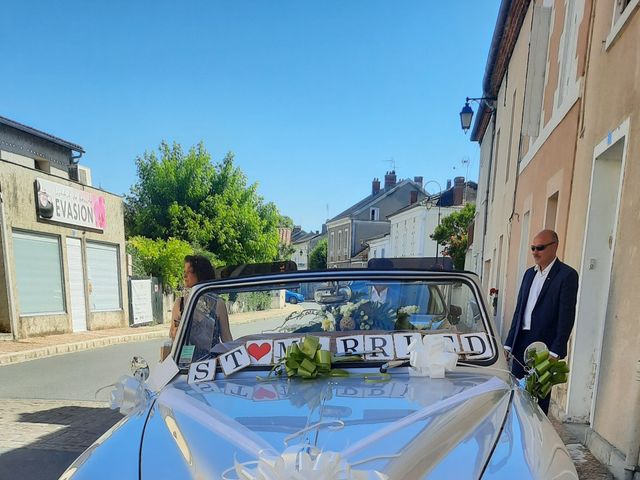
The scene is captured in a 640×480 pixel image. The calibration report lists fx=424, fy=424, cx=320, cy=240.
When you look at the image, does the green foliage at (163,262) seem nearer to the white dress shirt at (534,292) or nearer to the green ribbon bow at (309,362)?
the white dress shirt at (534,292)

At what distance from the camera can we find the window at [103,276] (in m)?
12.8

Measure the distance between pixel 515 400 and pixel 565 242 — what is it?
400cm

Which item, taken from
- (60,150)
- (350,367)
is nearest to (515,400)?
(350,367)

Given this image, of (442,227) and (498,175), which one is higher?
(498,175)

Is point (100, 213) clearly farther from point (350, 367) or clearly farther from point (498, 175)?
point (350, 367)

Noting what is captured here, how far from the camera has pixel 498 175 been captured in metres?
12.1

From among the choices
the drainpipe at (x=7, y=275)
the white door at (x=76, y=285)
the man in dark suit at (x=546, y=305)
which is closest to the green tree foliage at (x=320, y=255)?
the white door at (x=76, y=285)

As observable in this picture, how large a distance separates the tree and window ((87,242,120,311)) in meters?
17.0

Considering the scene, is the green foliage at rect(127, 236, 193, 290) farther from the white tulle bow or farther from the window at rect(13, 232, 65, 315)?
the white tulle bow

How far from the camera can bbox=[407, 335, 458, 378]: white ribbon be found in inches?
82.7

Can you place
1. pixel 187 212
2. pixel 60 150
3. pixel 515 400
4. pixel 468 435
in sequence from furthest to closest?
pixel 187 212 → pixel 60 150 → pixel 515 400 → pixel 468 435

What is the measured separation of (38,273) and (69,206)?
210 centimetres

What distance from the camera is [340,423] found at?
4.99ft

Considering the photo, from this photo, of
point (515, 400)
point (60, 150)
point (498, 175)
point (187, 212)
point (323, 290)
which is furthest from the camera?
point (187, 212)
